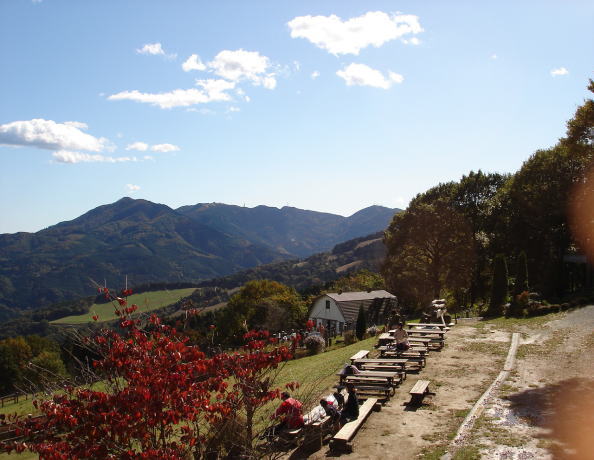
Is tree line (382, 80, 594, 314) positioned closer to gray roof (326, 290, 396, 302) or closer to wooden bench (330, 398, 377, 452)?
gray roof (326, 290, 396, 302)

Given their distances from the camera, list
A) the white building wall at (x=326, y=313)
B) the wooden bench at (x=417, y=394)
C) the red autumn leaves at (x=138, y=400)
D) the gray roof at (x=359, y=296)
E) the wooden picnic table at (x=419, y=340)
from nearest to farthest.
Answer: the red autumn leaves at (x=138, y=400) < the wooden bench at (x=417, y=394) < the wooden picnic table at (x=419, y=340) < the white building wall at (x=326, y=313) < the gray roof at (x=359, y=296)

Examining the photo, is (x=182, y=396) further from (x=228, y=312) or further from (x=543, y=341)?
(x=228, y=312)

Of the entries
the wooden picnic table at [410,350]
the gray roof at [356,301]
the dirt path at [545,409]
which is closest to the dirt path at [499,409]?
the dirt path at [545,409]

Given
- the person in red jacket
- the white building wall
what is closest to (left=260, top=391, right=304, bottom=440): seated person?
the person in red jacket

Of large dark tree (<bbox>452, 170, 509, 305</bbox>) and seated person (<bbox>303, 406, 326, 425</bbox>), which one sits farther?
large dark tree (<bbox>452, 170, 509, 305</bbox>)

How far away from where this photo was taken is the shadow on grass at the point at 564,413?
967 centimetres

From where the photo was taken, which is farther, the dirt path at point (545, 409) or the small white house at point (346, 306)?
Result: the small white house at point (346, 306)

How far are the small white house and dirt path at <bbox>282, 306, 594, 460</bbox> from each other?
42011 millimetres

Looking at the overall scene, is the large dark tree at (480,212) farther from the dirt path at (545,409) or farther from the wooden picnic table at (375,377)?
the wooden picnic table at (375,377)

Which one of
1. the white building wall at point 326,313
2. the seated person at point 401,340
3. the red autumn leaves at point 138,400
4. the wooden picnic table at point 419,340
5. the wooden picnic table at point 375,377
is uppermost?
the red autumn leaves at point 138,400

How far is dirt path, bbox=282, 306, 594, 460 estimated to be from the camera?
1009 centimetres

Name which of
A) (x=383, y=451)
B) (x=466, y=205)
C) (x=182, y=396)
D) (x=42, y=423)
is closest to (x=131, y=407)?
(x=182, y=396)

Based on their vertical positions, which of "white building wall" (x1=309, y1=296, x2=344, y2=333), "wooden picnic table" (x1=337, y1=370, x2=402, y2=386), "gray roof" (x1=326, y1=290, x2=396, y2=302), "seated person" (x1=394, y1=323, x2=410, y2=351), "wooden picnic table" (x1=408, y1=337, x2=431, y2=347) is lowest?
"white building wall" (x1=309, y1=296, x2=344, y2=333)

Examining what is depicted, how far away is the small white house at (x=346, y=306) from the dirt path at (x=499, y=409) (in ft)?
138
